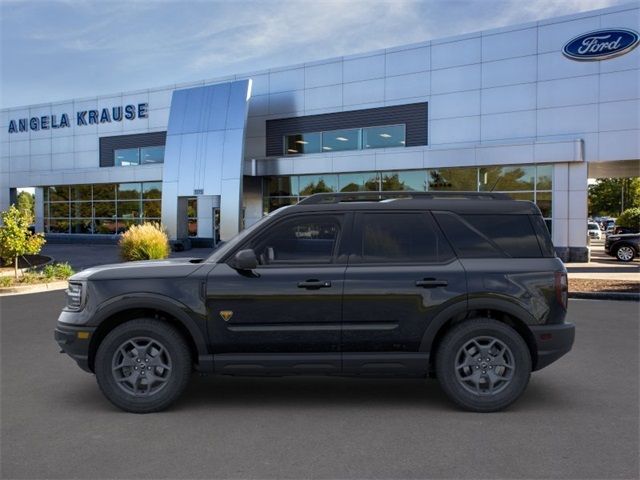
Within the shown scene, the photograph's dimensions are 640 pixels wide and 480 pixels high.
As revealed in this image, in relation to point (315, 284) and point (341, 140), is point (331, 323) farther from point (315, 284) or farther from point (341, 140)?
point (341, 140)

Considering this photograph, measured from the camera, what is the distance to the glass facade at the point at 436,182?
23156mm

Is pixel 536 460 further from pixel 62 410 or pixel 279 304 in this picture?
pixel 62 410

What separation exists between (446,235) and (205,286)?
85.0 inches

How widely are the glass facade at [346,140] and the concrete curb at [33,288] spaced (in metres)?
16.7

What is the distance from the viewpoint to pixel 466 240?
5102 millimetres

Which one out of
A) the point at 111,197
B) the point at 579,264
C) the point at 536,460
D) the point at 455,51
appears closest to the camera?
the point at 536,460

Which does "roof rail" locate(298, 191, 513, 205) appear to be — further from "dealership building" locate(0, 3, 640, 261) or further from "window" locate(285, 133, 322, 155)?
"window" locate(285, 133, 322, 155)

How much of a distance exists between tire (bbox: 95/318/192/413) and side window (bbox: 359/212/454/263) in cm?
181

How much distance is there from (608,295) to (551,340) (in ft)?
28.8

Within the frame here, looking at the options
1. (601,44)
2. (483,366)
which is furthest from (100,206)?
(483,366)

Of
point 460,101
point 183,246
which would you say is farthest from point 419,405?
point 183,246

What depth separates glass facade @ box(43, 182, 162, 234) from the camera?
35.1 m

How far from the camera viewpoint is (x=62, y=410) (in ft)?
16.6

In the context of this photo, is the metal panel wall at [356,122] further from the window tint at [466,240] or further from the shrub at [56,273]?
the window tint at [466,240]
